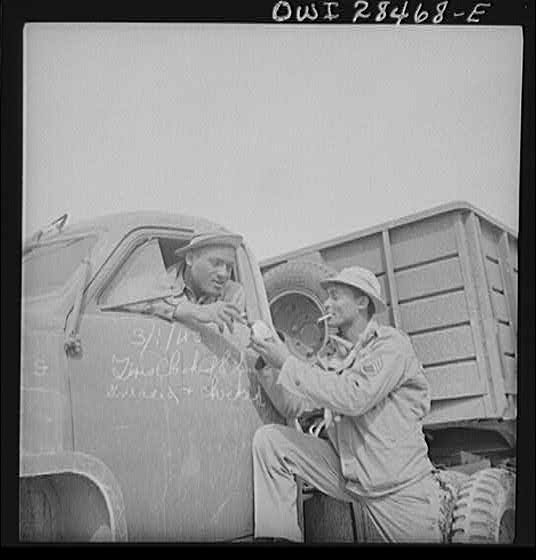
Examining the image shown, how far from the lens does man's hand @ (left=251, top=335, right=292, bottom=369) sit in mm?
2188

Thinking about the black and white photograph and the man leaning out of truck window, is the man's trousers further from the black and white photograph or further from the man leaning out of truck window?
the man leaning out of truck window

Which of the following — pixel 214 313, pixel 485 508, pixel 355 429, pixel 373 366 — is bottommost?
pixel 485 508

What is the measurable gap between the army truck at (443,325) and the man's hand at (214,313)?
0.24 ft

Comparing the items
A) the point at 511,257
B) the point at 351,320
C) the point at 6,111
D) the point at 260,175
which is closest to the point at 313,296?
the point at 351,320

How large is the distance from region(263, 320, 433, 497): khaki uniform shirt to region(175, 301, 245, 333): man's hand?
0.13 meters

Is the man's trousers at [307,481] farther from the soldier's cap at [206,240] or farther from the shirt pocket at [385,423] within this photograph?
the soldier's cap at [206,240]

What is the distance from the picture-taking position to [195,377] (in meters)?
2.20

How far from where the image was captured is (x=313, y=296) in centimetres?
221

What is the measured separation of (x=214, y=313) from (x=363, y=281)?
283 millimetres

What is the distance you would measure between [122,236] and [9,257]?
22cm

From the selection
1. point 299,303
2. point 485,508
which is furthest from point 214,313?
point 485,508

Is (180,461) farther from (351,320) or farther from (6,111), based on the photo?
(6,111)

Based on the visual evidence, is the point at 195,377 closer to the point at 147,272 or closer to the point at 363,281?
the point at 147,272

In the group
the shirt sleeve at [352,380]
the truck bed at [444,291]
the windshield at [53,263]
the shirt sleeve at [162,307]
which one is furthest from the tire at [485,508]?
the windshield at [53,263]
